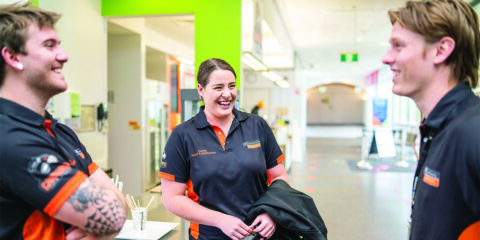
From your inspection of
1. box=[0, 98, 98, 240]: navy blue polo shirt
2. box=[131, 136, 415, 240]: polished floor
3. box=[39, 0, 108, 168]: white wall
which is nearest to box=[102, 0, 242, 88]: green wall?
box=[39, 0, 108, 168]: white wall

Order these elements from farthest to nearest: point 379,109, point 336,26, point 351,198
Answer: point 379,109 → point 336,26 → point 351,198

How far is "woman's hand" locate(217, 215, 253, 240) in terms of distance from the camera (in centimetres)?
160

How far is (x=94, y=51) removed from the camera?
4148mm

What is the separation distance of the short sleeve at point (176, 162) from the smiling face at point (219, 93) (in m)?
0.21

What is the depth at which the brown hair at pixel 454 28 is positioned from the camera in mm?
1021

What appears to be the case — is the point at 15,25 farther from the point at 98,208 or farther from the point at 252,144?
the point at 252,144

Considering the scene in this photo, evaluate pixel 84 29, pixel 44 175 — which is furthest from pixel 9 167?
pixel 84 29

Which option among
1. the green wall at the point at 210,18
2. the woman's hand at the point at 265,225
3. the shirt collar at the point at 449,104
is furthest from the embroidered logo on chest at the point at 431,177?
the green wall at the point at 210,18

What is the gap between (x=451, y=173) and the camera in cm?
94

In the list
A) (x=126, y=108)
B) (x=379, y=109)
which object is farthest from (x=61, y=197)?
(x=379, y=109)

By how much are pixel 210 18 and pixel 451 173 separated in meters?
3.93

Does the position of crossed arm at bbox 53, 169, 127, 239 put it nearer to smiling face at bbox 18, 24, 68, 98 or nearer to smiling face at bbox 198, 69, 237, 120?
smiling face at bbox 18, 24, 68, 98

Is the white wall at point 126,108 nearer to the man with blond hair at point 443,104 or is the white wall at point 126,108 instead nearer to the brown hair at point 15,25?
the brown hair at point 15,25

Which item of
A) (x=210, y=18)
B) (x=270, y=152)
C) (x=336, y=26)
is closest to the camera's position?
(x=270, y=152)
